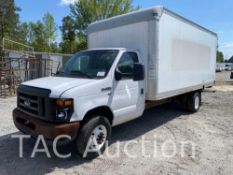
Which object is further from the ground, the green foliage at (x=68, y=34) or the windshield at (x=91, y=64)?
the green foliage at (x=68, y=34)

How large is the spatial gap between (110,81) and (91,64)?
720 millimetres

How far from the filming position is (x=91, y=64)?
537 centimetres

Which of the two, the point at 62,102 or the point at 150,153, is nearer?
the point at 62,102

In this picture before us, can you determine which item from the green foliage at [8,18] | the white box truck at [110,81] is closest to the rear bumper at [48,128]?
the white box truck at [110,81]

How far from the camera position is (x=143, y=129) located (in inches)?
264

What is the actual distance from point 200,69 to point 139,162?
17.6ft

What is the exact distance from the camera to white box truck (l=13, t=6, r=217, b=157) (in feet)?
13.9

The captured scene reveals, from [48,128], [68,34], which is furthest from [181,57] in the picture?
[68,34]

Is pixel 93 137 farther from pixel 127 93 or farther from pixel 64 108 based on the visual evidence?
pixel 127 93

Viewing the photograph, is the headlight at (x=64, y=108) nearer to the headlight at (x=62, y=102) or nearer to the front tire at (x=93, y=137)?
the headlight at (x=62, y=102)

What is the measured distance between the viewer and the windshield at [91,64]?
5.02 m

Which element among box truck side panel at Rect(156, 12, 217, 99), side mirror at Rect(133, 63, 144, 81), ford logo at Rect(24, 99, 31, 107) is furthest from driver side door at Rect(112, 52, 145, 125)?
ford logo at Rect(24, 99, 31, 107)

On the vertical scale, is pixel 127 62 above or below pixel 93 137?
above

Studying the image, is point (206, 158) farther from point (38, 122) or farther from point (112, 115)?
point (38, 122)
